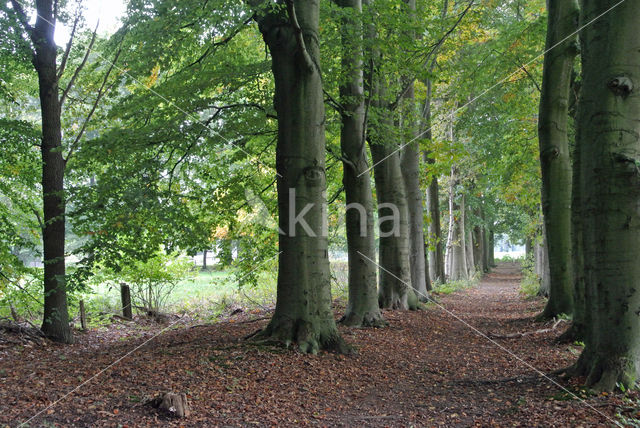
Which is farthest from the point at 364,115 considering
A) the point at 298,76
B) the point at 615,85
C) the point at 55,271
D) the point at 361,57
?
the point at 55,271

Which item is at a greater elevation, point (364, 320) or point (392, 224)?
point (392, 224)

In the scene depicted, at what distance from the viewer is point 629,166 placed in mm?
4461

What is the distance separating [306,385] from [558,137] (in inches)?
A: 268

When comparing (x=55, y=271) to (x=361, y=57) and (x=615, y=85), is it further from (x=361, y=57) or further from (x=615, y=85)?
(x=615, y=85)

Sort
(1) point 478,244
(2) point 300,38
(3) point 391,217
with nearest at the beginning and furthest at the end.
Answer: (2) point 300,38, (3) point 391,217, (1) point 478,244

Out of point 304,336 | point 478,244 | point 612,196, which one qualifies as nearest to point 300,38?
point 304,336

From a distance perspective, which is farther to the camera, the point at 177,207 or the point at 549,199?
the point at 549,199

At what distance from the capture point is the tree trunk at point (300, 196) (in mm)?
6637

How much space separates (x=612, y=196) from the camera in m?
4.52

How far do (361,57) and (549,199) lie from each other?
456 cm

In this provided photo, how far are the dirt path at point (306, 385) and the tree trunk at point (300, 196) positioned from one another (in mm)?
477

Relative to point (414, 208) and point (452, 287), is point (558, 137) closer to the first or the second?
point (414, 208)

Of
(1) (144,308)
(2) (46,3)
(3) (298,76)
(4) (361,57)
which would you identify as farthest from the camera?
(1) (144,308)

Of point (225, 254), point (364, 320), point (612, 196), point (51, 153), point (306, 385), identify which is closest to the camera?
point (612, 196)
